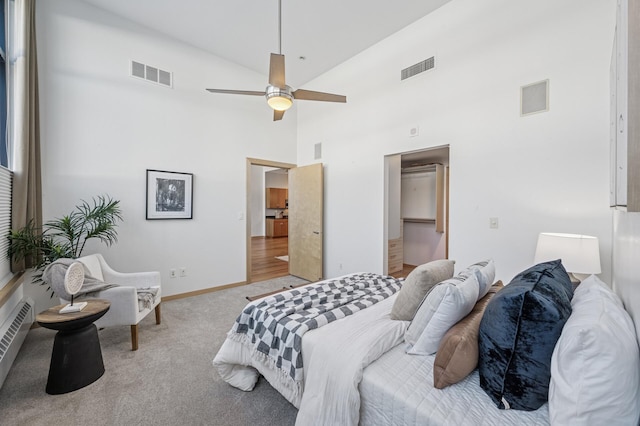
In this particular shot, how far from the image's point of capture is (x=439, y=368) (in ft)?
3.66

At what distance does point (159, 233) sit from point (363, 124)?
3282 millimetres

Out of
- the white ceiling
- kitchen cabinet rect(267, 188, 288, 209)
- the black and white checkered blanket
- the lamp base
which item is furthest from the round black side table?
kitchen cabinet rect(267, 188, 288, 209)

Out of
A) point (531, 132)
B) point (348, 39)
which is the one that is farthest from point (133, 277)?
point (531, 132)

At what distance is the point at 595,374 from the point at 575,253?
160 centimetres

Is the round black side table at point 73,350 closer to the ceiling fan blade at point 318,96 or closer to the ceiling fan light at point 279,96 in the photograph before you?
the ceiling fan light at point 279,96

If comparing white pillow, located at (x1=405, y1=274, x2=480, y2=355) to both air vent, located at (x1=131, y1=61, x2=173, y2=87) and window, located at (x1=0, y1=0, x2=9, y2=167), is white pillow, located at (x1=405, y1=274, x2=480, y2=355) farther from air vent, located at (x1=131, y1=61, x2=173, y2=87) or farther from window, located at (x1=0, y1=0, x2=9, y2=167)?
air vent, located at (x1=131, y1=61, x2=173, y2=87)

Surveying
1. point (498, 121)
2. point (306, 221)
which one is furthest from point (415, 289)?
point (306, 221)

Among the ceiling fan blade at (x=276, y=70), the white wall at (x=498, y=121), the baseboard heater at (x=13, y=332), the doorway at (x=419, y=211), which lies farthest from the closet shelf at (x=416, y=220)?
the baseboard heater at (x=13, y=332)

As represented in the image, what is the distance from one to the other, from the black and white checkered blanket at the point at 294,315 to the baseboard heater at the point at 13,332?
1.68 m

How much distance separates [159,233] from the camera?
3.67m

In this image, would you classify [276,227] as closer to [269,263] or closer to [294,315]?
[269,263]

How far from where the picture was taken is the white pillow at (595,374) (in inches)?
29.7

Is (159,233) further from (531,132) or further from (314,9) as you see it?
(531,132)

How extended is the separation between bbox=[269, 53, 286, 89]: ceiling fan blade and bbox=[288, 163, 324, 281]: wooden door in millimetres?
2208
